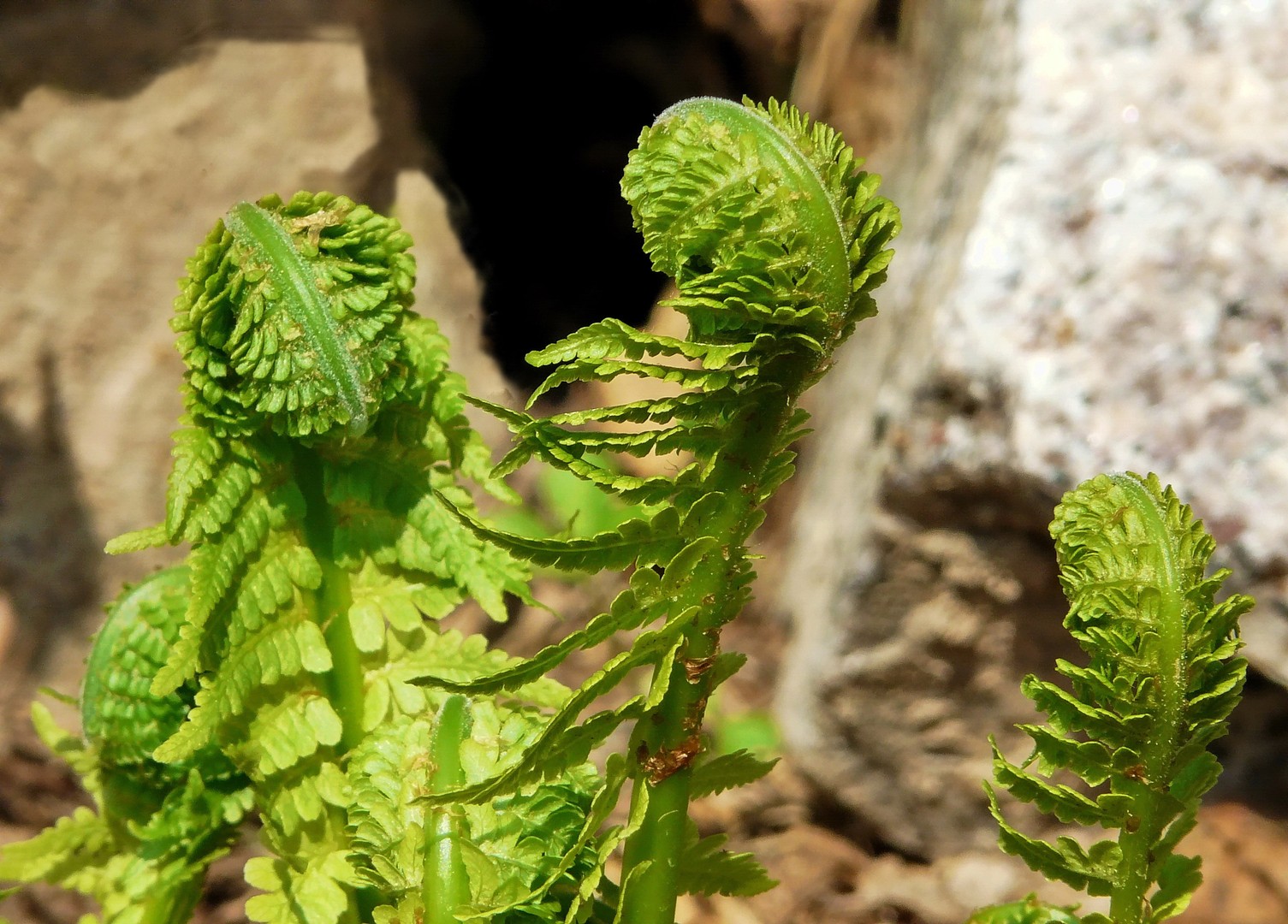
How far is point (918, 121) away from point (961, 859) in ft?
6.32

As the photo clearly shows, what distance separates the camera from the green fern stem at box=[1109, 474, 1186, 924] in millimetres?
1020

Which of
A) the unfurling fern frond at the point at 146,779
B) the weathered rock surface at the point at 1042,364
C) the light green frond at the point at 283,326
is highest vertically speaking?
the weathered rock surface at the point at 1042,364

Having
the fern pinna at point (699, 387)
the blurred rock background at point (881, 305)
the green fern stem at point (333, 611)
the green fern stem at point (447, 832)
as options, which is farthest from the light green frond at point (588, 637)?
the blurred rock background at point (881, 305)

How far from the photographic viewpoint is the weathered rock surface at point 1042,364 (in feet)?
6.93

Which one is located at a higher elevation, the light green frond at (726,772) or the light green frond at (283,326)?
the light green frond at (283,326)

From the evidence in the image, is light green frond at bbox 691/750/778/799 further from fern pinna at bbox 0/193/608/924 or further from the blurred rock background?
the blurred rock background

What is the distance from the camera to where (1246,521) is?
204 cm

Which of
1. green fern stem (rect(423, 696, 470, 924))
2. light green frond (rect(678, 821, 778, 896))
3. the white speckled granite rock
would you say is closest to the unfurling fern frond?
green fern stem (rect(423, 696, 470, 924))

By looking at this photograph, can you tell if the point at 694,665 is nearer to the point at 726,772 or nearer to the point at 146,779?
the point at 726,772

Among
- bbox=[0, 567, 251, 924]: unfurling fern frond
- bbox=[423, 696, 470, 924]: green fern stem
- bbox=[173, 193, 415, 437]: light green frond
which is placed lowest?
bbox=[423, 696, 470, 924]: green fern stem

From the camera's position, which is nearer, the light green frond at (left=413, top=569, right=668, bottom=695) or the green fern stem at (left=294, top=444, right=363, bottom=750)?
the light green frond at (left=413, top=569, right=668, bottom=695)

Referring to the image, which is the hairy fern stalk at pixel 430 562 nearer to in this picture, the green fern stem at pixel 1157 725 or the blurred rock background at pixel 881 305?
the green fern stem at pixel 1157 725

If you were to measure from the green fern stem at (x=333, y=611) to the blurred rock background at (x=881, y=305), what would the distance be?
954 mm

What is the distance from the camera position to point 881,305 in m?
3.12
